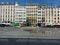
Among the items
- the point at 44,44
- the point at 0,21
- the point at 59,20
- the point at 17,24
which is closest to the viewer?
the point at 44,44

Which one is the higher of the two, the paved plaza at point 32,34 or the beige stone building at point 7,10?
the beige stone building at point 7,10

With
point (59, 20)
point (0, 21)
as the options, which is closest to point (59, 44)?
point (0, 21)

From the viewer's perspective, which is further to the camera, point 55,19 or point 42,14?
point 55,19

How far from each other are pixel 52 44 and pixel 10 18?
33.5 m

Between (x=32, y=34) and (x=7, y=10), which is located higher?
(x=7, y=10)

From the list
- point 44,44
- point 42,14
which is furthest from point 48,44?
point 42,14

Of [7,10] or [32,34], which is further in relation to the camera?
[7,10]

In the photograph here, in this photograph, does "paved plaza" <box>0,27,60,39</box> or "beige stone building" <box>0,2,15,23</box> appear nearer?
"paved plaza" <box>0,27,60,39</box>

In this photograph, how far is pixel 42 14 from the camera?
44.3 meters

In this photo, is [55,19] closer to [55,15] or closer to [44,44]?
[55,15]

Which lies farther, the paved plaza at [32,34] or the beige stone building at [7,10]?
the beige stone building at [7,10]

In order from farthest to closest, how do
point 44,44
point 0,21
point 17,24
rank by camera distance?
point 0,21 < point 17,24 < point 44,44

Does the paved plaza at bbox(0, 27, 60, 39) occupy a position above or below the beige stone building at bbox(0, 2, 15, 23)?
below

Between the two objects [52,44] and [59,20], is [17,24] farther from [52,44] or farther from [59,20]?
[59,20]
